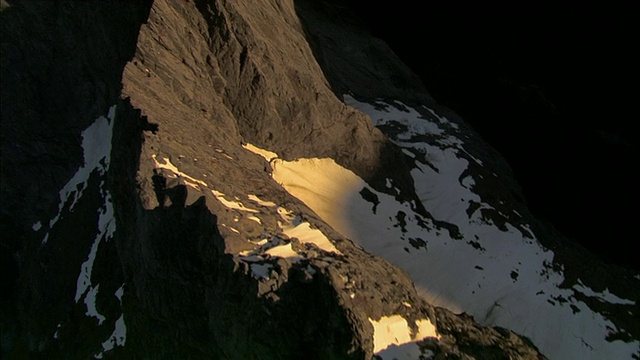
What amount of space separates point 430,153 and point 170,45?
5353 millimetres

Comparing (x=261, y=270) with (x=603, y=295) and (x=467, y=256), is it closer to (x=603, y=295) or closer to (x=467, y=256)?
(x=467, y=256)

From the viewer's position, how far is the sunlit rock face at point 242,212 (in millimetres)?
4629

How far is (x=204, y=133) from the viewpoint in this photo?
239 inches

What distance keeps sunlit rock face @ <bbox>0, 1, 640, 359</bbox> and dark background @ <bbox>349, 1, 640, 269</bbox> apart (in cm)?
159

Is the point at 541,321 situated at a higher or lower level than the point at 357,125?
lower

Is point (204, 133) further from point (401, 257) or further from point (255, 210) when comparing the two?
point (401, 257)

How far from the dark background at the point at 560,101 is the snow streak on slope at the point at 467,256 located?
3.05 meters

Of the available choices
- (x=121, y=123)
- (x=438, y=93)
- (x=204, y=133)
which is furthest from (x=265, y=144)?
(x=438, y=93)

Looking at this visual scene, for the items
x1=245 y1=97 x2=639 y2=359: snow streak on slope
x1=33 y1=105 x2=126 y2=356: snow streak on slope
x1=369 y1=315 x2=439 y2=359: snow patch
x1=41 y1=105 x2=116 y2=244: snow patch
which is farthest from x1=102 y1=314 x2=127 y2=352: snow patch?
x1=369 y1=315 x2=439 y2=359: snow patch

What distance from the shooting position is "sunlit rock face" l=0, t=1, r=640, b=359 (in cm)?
463

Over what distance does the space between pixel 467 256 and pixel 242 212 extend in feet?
14.5

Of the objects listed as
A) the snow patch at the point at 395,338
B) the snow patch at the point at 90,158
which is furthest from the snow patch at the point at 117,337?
the snow patch at the point at 395,338

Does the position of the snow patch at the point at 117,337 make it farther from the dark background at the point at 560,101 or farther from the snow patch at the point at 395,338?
the dark background at the point at 560,101

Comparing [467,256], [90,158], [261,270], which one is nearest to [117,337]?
[261,270]
